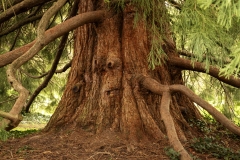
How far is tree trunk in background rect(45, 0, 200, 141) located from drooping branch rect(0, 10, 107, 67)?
22 cm

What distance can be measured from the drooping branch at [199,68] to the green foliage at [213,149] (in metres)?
0.74

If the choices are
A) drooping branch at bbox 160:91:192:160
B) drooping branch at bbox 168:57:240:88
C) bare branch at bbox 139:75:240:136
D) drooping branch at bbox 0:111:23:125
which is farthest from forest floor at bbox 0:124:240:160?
drooping branch at bbox 0:111:23:125

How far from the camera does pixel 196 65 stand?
4.31 m

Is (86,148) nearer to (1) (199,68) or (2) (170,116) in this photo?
(2) (170,116)

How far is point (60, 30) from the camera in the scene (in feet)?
12.1

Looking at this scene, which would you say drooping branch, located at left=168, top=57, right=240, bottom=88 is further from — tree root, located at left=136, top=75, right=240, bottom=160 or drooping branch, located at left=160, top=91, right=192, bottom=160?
drooping branch, located at left=160, top=91, right=192, bottom=160

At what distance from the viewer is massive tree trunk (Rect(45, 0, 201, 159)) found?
13.6ft

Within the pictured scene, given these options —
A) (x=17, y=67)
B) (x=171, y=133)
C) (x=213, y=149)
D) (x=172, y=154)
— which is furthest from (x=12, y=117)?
(x=213, y=149)

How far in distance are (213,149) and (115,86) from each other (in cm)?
133

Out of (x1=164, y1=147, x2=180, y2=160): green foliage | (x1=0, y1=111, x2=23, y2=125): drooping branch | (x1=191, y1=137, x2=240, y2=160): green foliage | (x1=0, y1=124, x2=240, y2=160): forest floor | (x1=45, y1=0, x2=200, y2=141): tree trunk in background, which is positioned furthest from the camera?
(x1=45, y1=0, x2=200, y2=141): tree trunk in background

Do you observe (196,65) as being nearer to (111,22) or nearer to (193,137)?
(193,137)

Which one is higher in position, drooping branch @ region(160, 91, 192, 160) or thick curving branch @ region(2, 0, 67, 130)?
thick curving branch @ region(2, 0, 67, 130)

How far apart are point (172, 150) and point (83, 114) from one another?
129 cm

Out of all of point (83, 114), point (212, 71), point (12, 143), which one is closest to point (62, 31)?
point (83, 114)
